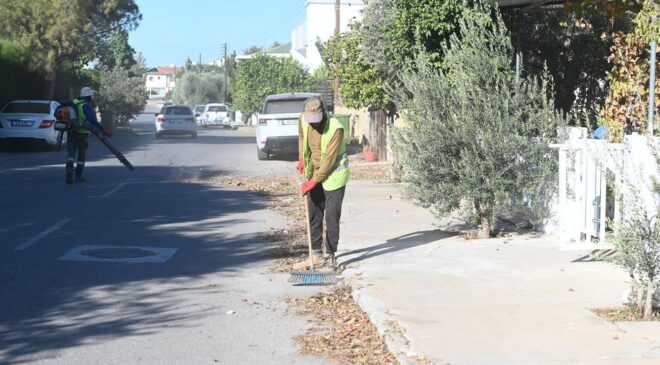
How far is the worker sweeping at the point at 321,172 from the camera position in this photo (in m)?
9.66

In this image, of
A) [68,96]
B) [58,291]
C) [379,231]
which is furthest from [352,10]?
[58,291]

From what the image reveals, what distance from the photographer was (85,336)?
23.9 feet

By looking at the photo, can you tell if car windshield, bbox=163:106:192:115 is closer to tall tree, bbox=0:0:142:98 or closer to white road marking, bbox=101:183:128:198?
tall tree, bbox=0:0:142:98

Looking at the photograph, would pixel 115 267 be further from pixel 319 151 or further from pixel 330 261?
pixel 319 151

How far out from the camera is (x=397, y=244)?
1144 centimetres

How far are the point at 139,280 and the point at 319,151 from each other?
2.23m

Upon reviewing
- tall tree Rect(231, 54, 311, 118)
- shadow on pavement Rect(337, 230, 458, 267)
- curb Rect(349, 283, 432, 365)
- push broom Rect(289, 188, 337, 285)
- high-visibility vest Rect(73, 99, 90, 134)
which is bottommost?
curb Rect(349, 283, 432, 365)

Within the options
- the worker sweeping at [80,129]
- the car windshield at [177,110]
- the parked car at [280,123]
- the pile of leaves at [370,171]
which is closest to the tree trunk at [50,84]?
the car windshield at [177,110]

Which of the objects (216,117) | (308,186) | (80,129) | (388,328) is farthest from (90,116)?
(216,117)

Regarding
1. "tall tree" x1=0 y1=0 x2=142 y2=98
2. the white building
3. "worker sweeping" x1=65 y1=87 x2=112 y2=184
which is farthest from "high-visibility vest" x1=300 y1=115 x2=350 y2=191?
the white building

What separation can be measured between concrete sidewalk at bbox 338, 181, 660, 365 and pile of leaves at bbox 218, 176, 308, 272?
62 cm

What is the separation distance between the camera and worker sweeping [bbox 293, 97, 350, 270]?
966cm

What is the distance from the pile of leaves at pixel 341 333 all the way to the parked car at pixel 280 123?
18678mm

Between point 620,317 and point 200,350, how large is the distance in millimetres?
3203
